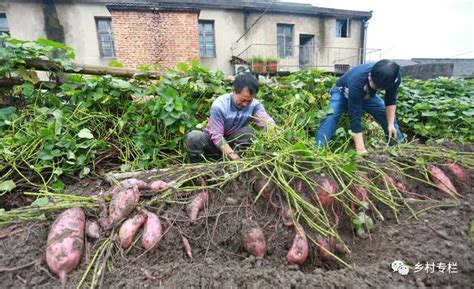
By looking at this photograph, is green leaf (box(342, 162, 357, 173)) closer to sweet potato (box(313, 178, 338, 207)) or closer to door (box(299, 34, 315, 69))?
sweet potato (box(313, 178, 338, 207))

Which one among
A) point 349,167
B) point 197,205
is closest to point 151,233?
point 197,205

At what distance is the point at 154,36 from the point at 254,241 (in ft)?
28.4

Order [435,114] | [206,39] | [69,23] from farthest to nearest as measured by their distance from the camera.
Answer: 1. [206,39]
2. [69,23]
3. [435,114]

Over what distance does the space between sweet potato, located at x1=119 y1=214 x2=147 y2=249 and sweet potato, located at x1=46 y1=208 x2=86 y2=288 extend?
0.49 feet

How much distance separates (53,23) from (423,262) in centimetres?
1216

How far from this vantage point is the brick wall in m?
7.93

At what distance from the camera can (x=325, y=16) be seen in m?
12.3

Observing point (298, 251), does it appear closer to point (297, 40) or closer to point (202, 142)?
point (202, 142)

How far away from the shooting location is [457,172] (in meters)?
1.49

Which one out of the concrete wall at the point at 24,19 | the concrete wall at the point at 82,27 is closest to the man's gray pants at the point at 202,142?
the concrete wall at the point at 82,27

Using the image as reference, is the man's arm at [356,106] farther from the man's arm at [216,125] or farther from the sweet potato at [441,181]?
the man's arm at [216,125]

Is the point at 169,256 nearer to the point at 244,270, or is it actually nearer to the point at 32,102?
the point at 244,270

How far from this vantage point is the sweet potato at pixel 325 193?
1.16 metres

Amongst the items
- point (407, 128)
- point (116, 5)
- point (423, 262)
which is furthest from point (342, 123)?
point (116, 5)
